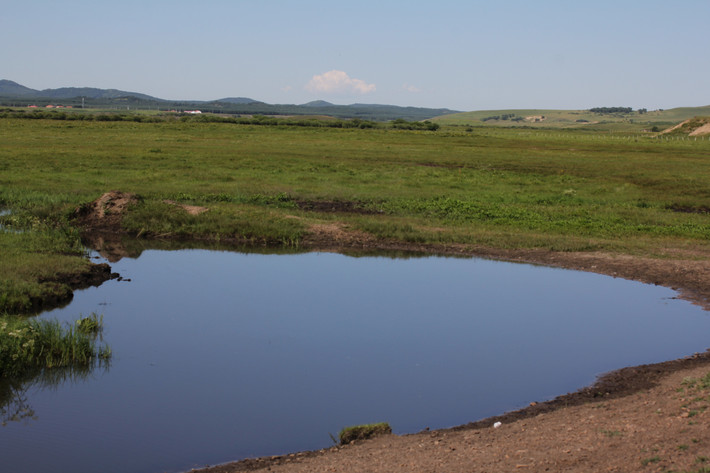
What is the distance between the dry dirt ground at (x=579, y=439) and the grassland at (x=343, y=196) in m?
9.38

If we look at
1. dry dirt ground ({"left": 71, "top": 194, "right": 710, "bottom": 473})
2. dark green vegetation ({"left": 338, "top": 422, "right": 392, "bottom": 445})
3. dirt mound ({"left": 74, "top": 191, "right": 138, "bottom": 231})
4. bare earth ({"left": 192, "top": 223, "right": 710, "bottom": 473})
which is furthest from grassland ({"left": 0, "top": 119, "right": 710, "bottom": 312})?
bare earth ({"left": 192, "top": 223, "right": 710, "bottom": 473})

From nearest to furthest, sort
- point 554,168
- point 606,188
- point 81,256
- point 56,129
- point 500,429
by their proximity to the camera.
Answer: point 500,429
point 81,256
point 606,188
point 554,168
point 56,129

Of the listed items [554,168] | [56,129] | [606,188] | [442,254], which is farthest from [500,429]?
[56,129]

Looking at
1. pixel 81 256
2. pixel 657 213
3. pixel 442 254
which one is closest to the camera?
pixel 81 256

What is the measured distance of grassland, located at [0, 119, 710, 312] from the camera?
22.6 m

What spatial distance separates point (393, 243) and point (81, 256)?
364 inches

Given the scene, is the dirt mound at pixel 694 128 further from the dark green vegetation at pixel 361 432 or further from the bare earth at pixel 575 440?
the dark green vegetation at pixel 361 432

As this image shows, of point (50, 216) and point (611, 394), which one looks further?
point (50, 216)

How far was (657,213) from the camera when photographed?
91.2 ft

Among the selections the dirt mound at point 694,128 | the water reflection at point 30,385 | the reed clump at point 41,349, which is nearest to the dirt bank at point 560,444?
the water reflection at point 30,385

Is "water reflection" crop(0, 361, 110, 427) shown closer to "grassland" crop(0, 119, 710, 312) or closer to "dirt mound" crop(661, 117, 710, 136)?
"grassland" crop(0, 119, 710, 312)

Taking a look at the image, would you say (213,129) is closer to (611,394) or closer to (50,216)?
(50,216)

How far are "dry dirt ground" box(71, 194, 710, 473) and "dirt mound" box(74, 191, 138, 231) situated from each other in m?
18.2

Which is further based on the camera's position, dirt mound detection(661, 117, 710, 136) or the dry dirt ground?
dirt mound detection(661, 117, 710, 136)
